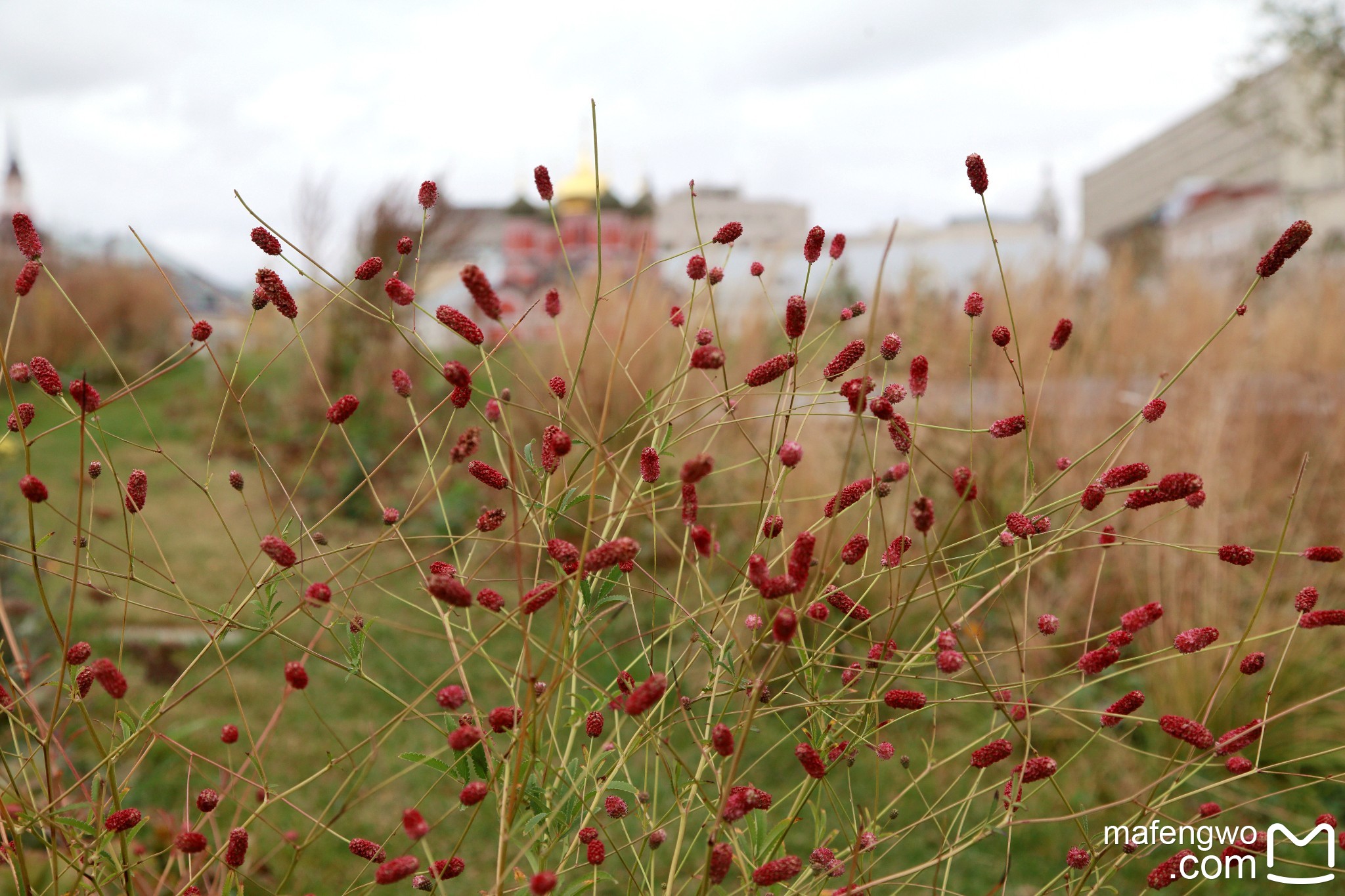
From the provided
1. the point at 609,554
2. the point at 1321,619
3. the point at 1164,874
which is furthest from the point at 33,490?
the point at 1321,619

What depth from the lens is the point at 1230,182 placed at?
44.1 metres

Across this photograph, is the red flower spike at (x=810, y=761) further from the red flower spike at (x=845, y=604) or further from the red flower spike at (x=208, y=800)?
the red flower spike at (x=208, y=800)

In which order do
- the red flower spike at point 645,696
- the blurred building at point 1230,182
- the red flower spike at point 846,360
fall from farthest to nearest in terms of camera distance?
the blurred building at point 1230,182, the red flower spike at point 846,360, the red flower spike at point 645,696

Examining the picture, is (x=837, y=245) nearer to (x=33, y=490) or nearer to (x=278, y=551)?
(x=278, y=551)

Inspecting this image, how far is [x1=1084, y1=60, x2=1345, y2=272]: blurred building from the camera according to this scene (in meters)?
12.7

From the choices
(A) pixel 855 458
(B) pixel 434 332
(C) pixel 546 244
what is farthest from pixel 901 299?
(C) pixel 546 244

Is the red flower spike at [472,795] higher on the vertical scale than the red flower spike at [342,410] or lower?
lower

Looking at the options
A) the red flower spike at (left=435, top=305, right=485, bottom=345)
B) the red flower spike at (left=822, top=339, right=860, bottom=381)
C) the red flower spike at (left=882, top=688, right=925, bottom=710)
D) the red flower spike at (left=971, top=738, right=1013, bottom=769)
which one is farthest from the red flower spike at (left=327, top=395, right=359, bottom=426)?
the red flower spike at (left=971, top=738, right=1013, bottom=769)

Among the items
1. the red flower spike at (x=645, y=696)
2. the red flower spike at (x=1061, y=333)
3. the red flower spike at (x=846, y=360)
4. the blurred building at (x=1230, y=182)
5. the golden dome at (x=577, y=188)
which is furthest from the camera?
the golden dome at (x=577, y=188)

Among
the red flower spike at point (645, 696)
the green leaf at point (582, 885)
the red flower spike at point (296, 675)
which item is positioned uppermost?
the red flower spike at point (296, 675)

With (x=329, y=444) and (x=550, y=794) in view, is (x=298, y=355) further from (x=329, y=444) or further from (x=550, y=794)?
(x=550, y=794)

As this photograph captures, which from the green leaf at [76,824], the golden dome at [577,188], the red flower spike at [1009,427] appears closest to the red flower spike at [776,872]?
the red flower spike at [1009,427]

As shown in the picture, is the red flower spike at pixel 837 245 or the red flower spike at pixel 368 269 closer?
the red flower spike at pixel 368 269

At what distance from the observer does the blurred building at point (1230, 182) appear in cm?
1266
